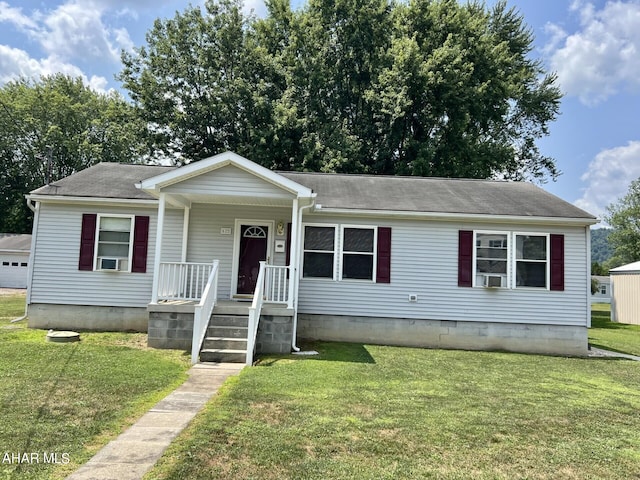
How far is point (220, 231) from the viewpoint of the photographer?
1013cm

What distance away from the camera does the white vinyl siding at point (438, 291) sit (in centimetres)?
952

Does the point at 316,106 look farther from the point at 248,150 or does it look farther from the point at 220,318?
the point at 220,318

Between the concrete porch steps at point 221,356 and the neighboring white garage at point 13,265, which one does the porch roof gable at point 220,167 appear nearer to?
the concrete porch steps at point 221,356

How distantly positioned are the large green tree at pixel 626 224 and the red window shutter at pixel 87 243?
134 ft

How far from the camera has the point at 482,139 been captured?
23.3 meters

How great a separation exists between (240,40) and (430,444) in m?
22.4

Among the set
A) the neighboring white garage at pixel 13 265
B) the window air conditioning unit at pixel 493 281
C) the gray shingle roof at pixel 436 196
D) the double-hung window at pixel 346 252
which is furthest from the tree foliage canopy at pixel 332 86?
the neighboring white garage at pixel 13 265

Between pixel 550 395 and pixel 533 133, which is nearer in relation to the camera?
pixel 550 395

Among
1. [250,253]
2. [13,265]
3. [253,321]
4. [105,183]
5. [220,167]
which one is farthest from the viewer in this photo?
[13,265]

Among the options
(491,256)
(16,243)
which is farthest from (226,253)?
(16,243)

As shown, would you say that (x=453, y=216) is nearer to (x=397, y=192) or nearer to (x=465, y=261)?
(x=465, y=261)

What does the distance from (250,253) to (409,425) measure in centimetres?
664

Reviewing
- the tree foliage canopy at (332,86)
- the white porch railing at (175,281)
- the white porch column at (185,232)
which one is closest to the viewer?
the white porch railing at (175,281)

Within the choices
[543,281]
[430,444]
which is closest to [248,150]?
[543,281]
